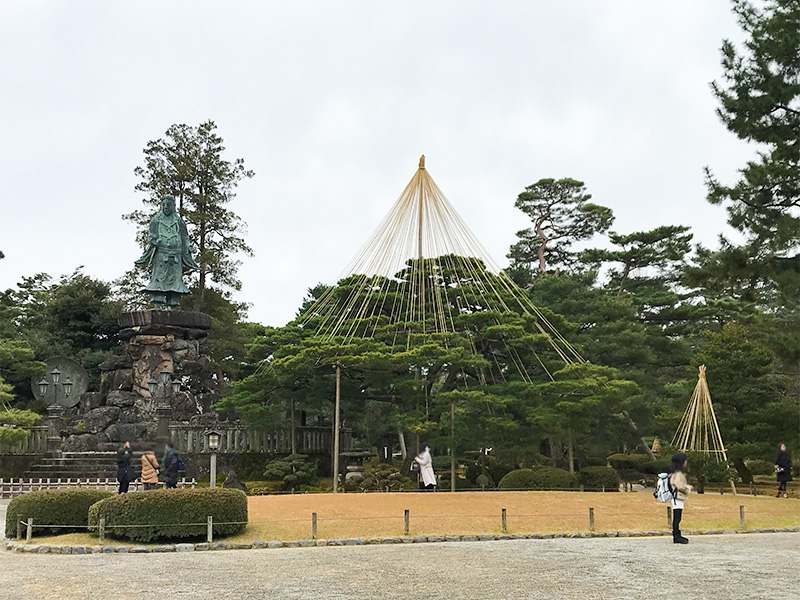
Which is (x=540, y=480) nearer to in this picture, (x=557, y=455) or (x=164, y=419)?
(x=557, y=455)

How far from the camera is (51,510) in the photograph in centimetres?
Answer: 1403

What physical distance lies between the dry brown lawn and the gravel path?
1397mm

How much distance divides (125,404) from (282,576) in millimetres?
22631

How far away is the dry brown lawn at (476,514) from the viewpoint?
14.6 m

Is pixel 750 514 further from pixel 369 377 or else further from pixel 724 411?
pixel 369 377

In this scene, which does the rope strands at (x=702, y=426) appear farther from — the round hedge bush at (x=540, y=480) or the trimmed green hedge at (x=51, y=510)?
the trimmed green hedge at (x=51, y=510)

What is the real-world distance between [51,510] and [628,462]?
994 inches

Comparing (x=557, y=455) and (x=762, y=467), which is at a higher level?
(x=557, y=455)

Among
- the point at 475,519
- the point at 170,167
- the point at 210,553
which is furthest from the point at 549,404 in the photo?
the point at 170,167

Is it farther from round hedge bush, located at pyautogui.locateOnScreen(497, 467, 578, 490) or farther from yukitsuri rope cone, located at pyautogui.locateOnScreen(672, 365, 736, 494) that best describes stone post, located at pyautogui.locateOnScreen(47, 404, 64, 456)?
yukitsuri rope cone, located at pyautogui.locateOnScreen(672, 365, 736, 494)

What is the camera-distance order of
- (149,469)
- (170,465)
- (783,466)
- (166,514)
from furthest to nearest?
(783,466), (149,469), (170,465), (166,514)

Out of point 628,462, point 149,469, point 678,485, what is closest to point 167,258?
point 149,469

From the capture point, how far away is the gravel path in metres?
9.12

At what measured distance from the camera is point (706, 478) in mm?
24734
